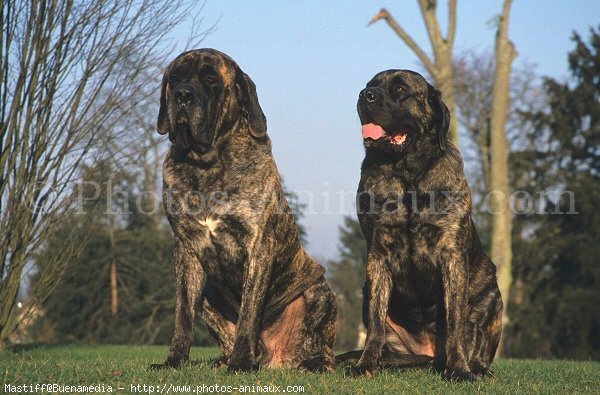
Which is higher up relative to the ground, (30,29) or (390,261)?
(30,29)

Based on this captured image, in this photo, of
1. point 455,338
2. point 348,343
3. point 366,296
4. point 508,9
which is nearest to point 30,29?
point 366,296

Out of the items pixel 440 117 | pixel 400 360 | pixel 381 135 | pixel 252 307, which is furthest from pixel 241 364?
pixel 440 117

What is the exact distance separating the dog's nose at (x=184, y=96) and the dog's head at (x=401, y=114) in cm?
127

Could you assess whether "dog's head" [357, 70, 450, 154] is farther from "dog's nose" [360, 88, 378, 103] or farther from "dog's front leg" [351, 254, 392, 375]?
"dog's front leg" [351, 254, 392, 375]

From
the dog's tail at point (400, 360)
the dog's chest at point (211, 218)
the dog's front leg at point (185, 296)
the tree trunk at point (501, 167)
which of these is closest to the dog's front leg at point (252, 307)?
the dog's chest at point (211, 218)

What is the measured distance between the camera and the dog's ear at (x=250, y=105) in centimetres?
574

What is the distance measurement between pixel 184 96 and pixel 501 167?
13322 millimetres

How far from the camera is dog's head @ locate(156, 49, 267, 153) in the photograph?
5516mm

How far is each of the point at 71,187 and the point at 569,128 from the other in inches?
742

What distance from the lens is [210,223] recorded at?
550 cm

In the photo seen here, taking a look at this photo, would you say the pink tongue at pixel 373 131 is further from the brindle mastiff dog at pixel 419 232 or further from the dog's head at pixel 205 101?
the dog's head at pixel 205 101

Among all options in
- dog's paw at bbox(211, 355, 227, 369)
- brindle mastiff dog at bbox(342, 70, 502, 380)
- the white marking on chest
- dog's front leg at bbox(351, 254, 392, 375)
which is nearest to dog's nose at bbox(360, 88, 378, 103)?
brindle mastiff dog at bbox(342, 70, 502, 380)

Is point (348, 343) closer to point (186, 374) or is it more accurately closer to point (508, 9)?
point (508, 9)

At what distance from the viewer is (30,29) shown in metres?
8.26
